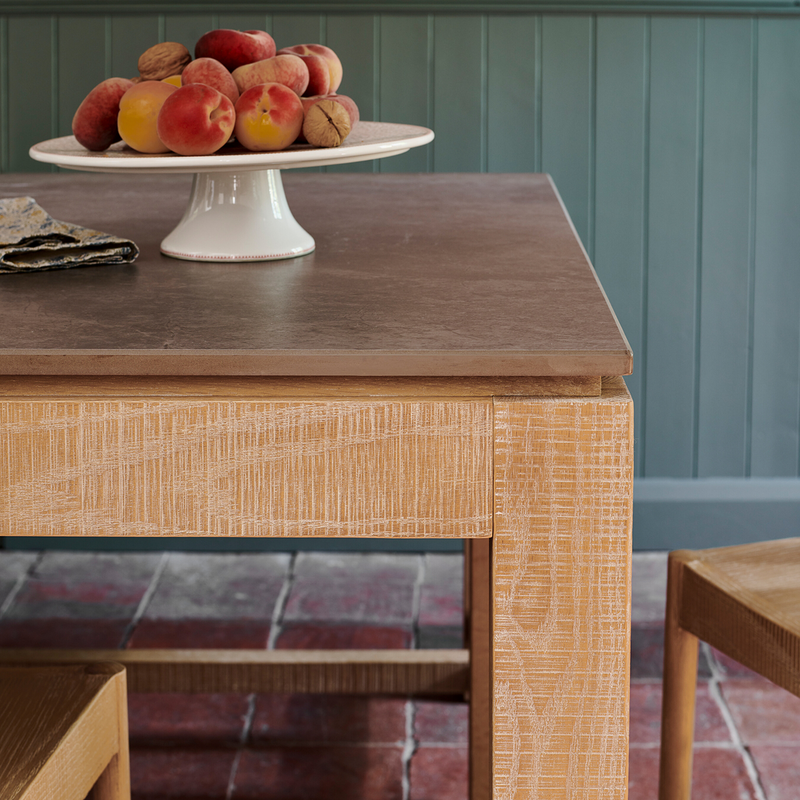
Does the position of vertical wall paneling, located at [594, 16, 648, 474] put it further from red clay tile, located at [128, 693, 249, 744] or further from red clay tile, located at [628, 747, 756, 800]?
red clay tile, located at [128, 693, 249, 744]

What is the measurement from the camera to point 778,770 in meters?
1.60

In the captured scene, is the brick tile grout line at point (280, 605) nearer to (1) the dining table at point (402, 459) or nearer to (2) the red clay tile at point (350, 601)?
(2) the red clay tile at point (350, 601)

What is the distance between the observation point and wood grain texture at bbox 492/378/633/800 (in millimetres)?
737

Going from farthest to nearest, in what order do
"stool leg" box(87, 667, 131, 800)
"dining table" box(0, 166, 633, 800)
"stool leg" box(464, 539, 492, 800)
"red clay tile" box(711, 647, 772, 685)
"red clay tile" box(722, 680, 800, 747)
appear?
"red clay tile" box(711, 647, 772, 685), "red clay tile" box(722, 680, 800, 747), "stool leg" box(464, 539, 492, 800), "stool leg" box(87, 667, 131, 800), "dining table" box(0, 166, 633, 800)

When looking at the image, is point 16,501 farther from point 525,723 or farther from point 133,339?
point 525,723

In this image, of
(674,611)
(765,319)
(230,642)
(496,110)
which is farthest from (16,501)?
(765,319)

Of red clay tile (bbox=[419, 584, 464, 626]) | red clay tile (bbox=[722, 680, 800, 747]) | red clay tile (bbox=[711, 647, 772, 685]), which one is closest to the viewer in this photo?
red clay tile (bbox=[722, 680, 800, 747])

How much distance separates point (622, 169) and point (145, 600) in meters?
1.40

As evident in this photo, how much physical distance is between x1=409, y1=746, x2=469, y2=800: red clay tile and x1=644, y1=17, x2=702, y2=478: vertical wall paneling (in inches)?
39.9

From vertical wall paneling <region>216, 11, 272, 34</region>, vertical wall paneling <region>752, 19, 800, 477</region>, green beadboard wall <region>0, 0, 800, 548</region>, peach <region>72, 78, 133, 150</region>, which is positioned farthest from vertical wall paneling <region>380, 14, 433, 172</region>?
peach <region>72, 78, 133, 150</region>

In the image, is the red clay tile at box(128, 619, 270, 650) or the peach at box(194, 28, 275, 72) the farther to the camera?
the red clay tile at box(128, 619, 270, 650)

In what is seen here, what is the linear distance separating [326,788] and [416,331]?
3.38ft

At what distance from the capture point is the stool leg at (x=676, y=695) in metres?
1.12

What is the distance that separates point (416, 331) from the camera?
79 centimetres
